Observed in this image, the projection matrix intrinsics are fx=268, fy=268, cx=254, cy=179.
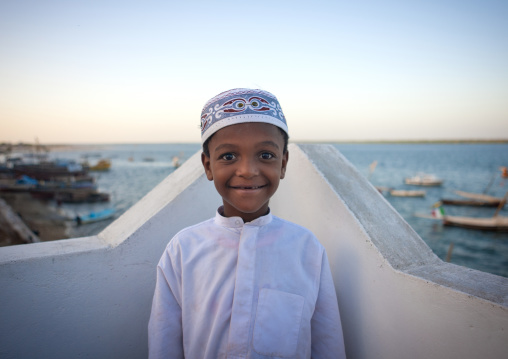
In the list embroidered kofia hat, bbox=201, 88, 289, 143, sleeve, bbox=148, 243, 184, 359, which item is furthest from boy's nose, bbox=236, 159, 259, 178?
sleeve, bbox=148, 243, 184, 359

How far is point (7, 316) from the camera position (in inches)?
54.3

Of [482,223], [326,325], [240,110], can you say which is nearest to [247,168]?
[240,110]

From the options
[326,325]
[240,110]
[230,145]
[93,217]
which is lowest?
[93,217]

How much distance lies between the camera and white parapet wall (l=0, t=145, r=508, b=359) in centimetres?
113

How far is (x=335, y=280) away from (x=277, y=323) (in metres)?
0.54

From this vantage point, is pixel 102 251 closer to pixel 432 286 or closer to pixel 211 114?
pixel 211 114

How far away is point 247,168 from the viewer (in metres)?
1.22

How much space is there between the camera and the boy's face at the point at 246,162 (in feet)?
4.06

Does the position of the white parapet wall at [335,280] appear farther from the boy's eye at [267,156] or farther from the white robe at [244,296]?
the boy's eye at [267,156]

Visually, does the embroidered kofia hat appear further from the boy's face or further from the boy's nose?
the boy's nose

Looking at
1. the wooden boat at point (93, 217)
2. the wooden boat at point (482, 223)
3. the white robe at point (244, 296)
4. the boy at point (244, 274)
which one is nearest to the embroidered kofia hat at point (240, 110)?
the boy at point (244, 274)

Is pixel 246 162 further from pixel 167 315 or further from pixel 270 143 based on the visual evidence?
pixel 167 315

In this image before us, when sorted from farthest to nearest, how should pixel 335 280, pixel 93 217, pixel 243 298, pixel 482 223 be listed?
1. pixel 93 217
2. pixel 482 223
3. pixel 335 280
4. pixel 243 298

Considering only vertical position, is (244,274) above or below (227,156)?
below
